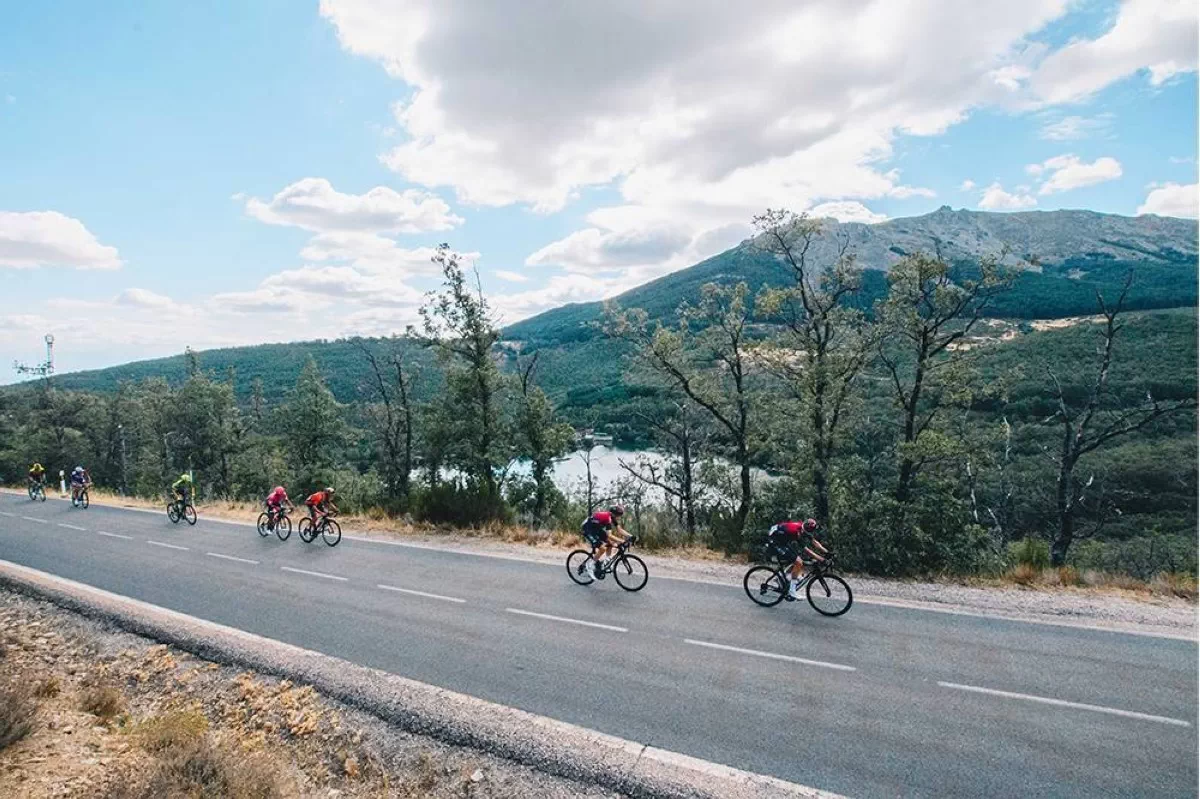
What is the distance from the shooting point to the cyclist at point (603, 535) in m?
11.1

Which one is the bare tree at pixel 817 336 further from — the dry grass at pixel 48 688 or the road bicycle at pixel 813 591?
the dry grass at pixel 48 688

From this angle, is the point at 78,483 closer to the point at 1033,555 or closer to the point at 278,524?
the point at 278,524

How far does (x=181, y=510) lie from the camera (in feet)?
62.8

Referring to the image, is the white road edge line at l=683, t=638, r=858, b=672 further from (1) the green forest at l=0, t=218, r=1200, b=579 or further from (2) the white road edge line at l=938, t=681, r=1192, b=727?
(1) the green forest at l=0, t=218, r=1200, b=579

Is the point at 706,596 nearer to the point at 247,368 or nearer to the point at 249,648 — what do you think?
the point at 249,648

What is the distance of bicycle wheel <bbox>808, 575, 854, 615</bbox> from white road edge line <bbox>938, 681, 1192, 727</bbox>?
7.61ft

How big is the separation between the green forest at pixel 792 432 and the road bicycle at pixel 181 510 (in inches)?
182

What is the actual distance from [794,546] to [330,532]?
11818 mm

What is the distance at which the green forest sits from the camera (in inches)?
607

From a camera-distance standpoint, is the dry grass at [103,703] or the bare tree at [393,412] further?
the bare tree at [393,412]

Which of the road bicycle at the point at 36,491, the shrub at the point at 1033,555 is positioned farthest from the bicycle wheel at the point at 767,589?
the road bicycle at the point at 36,491

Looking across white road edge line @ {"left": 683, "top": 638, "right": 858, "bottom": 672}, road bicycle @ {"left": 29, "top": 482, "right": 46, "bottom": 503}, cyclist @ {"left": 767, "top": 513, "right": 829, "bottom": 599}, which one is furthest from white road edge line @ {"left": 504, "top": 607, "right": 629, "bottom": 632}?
road bicycle @ {"left": 29, "top": 482, "right": 46, "bottom": 503}

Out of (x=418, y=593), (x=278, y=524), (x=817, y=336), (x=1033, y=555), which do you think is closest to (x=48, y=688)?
(x=418, y=593)

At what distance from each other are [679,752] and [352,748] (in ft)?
10.8
